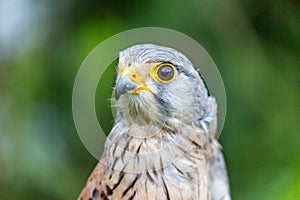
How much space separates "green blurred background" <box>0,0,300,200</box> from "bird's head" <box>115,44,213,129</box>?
0.76 m

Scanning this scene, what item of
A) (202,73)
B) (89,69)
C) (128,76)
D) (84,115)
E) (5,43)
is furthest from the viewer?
(5,43)

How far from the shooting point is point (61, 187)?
93.0 inches

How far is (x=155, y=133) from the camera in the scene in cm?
154

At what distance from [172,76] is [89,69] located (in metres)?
0.79

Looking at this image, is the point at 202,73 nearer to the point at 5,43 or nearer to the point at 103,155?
the point at 103,155

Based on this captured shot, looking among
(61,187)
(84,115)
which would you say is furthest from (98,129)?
(61,187)

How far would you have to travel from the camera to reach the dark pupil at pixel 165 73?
145 centimetres

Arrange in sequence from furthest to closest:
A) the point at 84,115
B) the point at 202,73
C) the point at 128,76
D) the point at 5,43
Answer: the point at 5,43 → the point at 84,115 → the point at 202,73 → the point at 128,76

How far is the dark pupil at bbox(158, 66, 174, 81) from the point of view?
1453 mm

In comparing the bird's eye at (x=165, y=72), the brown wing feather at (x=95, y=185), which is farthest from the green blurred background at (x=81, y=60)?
the bird's eye at (x=165, y=72)

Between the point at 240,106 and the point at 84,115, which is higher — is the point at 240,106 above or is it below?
below

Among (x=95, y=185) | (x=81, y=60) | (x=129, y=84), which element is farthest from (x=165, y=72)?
(x=81, y=60)

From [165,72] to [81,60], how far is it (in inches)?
36.5

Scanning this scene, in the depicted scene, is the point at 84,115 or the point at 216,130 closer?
the point at 216,130
